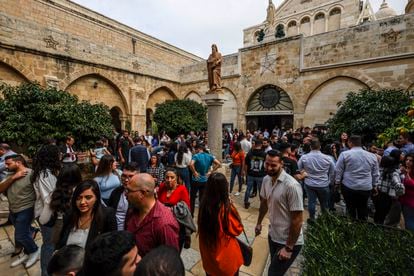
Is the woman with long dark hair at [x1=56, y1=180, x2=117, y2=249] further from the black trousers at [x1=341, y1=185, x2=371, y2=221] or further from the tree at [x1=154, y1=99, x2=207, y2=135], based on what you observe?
the tree at [x1=154, y1=99, x2=207, y2=135]

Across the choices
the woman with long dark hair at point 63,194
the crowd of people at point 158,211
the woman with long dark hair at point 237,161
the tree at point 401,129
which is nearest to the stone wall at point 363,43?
the tree at point 401,129

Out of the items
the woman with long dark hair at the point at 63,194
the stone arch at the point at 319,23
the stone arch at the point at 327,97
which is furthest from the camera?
the stone arch at the point at 319,23

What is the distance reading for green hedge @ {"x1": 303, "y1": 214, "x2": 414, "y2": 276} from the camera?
7.35ft

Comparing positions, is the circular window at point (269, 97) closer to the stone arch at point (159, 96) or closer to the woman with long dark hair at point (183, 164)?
the stone arch at point (159, 96)

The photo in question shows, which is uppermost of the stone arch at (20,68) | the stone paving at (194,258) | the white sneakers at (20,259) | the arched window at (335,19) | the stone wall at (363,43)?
the arched window at (335,19)

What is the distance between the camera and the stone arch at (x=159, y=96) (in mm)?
14648

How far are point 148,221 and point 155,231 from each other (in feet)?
0.34

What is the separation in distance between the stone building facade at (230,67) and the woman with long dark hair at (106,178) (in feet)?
29.3

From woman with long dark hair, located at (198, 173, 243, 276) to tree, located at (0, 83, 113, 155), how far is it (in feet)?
18.9

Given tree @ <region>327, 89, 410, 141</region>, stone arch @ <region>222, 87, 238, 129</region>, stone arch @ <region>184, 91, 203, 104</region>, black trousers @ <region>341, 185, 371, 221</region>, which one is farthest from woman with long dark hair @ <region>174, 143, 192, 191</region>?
stone arch @ <region>184, 91, 203, 104</region>

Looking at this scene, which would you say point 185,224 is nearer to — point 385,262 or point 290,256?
point 290,256

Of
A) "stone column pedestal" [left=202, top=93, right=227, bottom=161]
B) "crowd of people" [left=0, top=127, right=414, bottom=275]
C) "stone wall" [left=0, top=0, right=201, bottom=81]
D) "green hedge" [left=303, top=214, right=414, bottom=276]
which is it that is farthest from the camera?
"stone wall" [left=0, top=0, right=201, bottom=81]

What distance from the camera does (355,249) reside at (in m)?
2.56

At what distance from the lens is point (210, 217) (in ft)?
5.83
